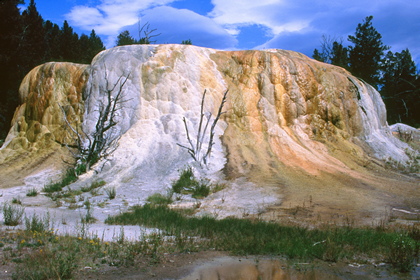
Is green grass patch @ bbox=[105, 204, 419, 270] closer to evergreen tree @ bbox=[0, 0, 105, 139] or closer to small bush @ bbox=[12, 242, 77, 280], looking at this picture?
small bush @ bbox=[12, 242, 77, 280]

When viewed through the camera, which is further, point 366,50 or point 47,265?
→ point 366,50

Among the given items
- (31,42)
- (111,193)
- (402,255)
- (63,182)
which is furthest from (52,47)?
(402,255)

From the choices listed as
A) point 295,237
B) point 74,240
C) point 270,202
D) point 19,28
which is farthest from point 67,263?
point 19,28

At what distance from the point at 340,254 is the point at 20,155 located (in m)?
13.3

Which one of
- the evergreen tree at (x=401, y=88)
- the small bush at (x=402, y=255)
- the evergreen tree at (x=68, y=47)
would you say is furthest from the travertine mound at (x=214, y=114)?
the evergreen tree at (x=401, y=88)

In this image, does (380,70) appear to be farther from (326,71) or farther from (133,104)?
(133,104)

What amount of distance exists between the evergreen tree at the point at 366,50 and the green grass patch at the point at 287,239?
32226mm

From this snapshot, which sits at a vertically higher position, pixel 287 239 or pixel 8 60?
pixel 8 60

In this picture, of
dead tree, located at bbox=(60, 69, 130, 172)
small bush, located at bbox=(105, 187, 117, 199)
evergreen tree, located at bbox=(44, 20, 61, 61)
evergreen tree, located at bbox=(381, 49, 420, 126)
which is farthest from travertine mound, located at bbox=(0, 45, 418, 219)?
evergreen tree, located at bbox=(381, 49, 420, 126)

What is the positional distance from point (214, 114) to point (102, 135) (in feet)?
14.3

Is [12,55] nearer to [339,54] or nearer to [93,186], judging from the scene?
[93,186]

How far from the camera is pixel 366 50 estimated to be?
126ft

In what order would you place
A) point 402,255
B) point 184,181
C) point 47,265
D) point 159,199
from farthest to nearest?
point 184,181 → point 159,199 → point 402,255 → point 47,265

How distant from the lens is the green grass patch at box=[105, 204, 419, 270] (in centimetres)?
688
